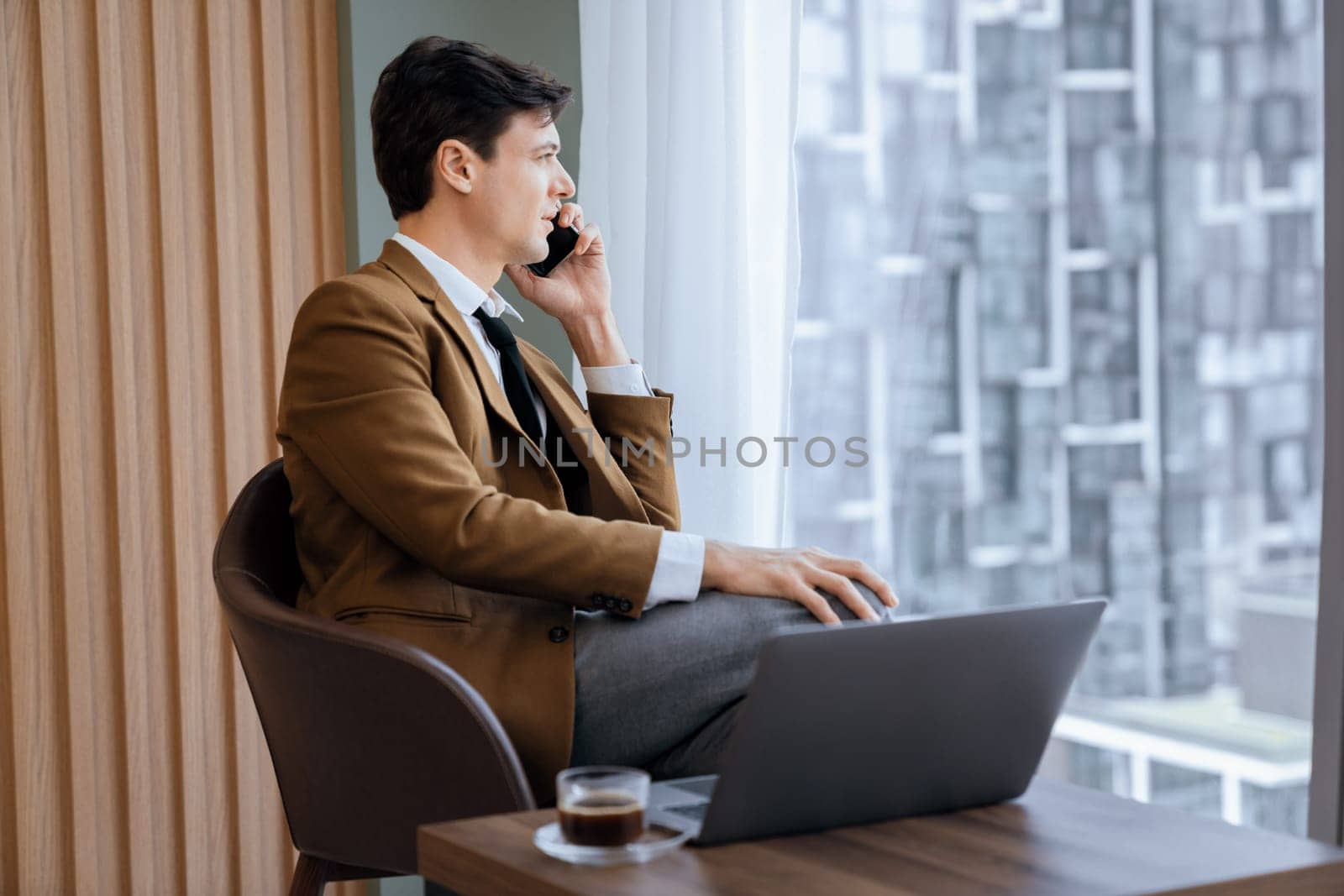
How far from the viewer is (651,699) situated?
5.30 feet

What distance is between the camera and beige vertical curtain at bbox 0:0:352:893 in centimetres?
267

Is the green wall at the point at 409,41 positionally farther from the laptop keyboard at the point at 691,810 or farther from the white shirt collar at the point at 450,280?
the laptop keyboard at the point at 691,810

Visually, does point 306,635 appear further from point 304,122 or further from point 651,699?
point 304,122

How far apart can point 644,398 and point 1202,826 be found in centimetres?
121

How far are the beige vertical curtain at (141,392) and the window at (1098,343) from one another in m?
1.07

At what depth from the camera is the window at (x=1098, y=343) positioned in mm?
1994

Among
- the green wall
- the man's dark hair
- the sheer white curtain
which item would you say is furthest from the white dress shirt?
the green wall

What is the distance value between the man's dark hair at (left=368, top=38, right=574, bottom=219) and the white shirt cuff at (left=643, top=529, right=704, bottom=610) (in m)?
0.66

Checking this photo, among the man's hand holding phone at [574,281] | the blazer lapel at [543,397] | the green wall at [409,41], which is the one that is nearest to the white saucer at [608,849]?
the blazer lapel at [543,397]

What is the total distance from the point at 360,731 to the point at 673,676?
1.13 ft

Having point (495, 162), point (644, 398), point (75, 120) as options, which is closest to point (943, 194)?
point (644, 398)

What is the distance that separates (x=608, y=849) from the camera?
3.38ft

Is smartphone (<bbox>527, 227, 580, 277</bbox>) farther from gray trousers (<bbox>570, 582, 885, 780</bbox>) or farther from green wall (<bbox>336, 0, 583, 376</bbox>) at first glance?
gray trousers (<bbox>570, 582, 885, 780</bbox>)

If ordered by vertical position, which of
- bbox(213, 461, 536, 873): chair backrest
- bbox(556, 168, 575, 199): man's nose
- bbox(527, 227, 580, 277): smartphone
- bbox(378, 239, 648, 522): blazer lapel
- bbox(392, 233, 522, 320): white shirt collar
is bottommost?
bbox(213, 461, 536, 873): chair backrest
